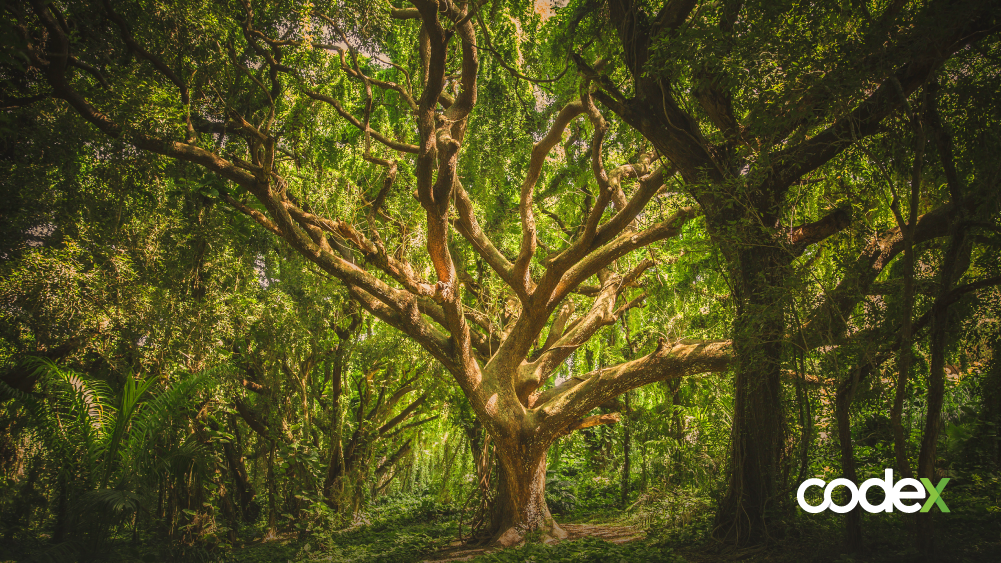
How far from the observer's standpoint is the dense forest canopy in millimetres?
3203

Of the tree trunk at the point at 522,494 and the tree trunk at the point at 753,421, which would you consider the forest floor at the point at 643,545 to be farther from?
the tree trunk at the point at 522,494

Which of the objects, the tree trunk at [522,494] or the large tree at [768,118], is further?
the tree trunk at [522,494]

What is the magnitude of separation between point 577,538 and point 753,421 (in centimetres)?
320

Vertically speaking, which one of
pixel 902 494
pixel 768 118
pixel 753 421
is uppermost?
pixel 768 118

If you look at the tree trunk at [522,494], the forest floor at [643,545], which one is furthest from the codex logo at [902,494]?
the tree trunk at [522,494]

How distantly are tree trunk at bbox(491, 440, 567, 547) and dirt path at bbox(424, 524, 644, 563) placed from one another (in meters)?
0.33

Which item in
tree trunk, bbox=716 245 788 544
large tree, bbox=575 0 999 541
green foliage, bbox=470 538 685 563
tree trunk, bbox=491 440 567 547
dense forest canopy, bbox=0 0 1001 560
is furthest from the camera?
tree trunk, bbox=491 440 567 547

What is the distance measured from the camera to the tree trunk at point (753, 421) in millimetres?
3923

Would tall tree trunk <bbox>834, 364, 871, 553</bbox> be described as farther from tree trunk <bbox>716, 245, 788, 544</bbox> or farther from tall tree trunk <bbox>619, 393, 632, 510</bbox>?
tall tree trunk <bbox>619, 393, 632, 510</bbox>

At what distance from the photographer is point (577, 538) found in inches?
250

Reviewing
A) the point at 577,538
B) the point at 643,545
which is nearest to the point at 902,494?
the point at 643,545

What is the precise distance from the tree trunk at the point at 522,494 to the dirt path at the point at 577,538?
0.33 m

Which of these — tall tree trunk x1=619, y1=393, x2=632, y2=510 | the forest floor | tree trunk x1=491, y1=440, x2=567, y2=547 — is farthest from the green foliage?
tall tree trunk x1=619, y1=393, x2=632, y2=510

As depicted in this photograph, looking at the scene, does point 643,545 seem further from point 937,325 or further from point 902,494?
point 937,325
